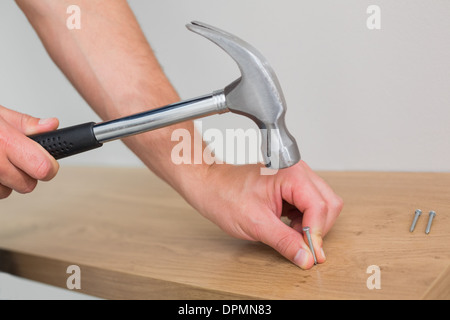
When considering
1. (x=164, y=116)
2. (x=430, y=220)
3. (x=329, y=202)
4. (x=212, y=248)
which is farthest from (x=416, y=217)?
(x=164, y=116)

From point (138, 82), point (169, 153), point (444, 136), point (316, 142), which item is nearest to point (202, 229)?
point (169, 153)

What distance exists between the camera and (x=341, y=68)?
1194 mm

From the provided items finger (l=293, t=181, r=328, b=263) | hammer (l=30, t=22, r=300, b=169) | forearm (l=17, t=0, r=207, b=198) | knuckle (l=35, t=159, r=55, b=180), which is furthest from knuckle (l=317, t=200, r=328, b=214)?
knuckle (l=35, t=159, r=55, b=180)

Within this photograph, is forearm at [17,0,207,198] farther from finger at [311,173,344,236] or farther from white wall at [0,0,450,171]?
white wall at [0,0,450,171]

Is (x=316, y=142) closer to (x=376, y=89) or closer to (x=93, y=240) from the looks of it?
(x=376, y=89)

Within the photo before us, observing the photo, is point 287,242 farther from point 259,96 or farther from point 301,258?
point 259,96

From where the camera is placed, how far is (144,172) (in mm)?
1564

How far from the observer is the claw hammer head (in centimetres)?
70

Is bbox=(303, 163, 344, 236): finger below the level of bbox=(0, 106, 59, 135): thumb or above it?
below

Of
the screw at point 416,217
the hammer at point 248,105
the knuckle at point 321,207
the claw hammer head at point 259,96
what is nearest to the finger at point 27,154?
the hammer at point 248,105

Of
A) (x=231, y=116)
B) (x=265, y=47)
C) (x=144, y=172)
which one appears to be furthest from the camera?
(x=144, y=172)

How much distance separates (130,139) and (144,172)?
1.90 ft

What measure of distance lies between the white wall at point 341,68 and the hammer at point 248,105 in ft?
1.64
